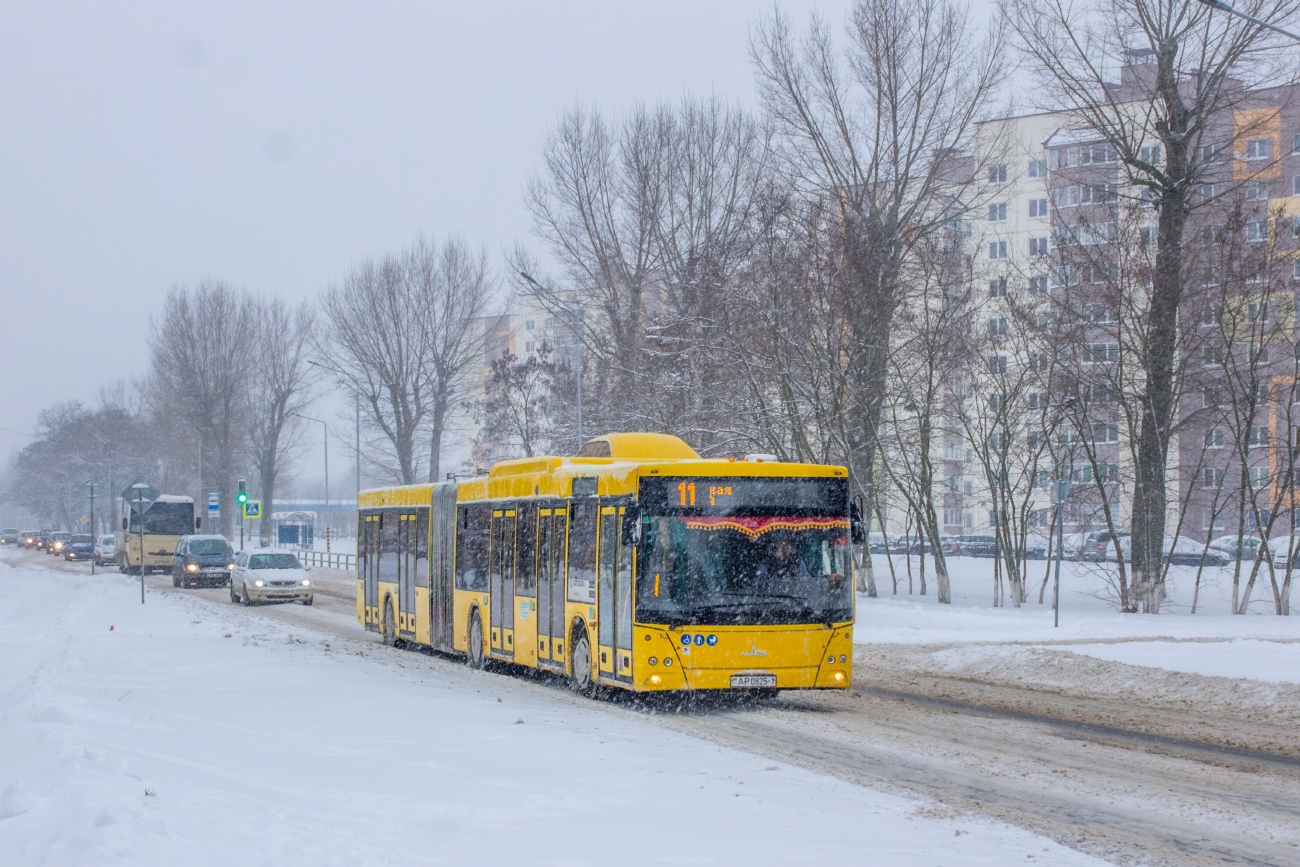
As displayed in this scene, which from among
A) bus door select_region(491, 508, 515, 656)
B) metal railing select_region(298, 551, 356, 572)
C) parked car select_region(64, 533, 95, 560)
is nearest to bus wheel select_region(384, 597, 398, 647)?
bus door select_region(491, 508, 515, 656)

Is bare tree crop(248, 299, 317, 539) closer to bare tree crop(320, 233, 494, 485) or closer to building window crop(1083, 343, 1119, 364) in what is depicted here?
bare tree crop(320, 233, 494, 485)

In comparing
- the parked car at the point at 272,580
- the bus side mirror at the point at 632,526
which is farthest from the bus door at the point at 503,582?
the parked car at the point at 272,580

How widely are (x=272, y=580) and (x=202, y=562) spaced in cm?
1192

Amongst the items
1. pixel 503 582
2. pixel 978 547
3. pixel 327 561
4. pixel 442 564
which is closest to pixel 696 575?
pixel 503 582

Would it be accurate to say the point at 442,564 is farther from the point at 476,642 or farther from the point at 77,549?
the point at 77,549

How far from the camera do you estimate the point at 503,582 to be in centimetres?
1934

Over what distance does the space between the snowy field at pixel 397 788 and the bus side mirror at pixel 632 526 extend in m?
1.87

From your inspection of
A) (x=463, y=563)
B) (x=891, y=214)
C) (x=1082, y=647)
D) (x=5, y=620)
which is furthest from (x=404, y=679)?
(x=891, y=214)

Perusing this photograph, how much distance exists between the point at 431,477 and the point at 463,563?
48367 millimetres

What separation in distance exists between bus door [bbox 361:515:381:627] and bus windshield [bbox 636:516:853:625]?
42.5ft

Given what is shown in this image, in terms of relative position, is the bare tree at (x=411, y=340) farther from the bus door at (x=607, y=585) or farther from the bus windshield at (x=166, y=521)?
the bus door at (x=607, y=585)

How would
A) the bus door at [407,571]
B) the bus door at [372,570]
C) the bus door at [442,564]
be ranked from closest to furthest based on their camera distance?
the bus door at [442,564] < the bus door at [407,571] < the bus door at [372,570]

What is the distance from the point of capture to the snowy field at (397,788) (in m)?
6.46

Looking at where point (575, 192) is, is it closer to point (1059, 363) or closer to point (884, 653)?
point (1059, 363)
